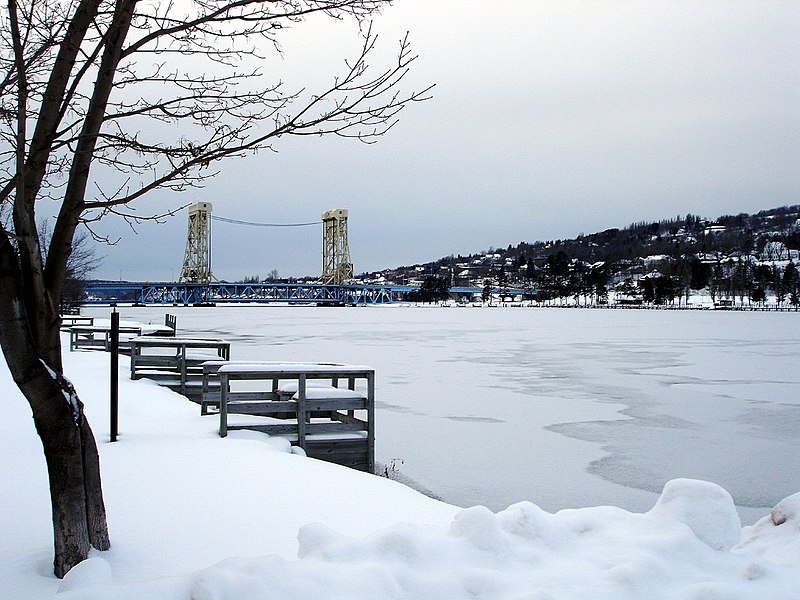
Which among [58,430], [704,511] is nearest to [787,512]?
[704,511]

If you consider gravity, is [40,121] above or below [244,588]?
above

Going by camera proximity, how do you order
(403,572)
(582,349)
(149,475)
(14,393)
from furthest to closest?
1. (582,349)
2. (14,393)
3. (149,475)
4. (403,572)

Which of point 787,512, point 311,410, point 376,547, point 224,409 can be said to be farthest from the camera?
point 311,410

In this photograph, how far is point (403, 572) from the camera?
3156 mm

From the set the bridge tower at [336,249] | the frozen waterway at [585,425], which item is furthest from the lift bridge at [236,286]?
the frozen waterway at [585,425]

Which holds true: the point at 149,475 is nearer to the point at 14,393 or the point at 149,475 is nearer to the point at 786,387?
the point at 14,393

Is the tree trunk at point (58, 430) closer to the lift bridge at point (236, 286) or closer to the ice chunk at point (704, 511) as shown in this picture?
the ice chunk at point (704, 511)

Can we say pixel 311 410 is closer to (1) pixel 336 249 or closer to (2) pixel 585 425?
(2) pixel 585 425

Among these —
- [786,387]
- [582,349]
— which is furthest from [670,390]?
[582,349]

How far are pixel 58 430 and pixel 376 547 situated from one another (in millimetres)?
1660

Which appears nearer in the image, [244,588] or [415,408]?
[244,588]

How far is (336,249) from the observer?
112 meters

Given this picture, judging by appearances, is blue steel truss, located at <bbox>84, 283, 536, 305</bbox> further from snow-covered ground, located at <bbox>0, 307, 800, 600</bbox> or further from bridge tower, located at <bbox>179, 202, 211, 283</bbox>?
snow-covered ground, located at <bbox>0, 307, 800, 600</bbox>

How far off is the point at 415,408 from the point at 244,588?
9.49m
